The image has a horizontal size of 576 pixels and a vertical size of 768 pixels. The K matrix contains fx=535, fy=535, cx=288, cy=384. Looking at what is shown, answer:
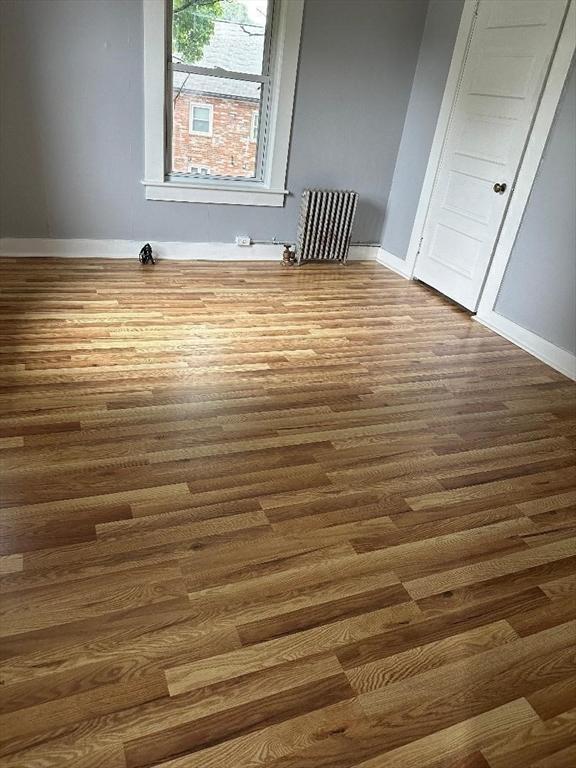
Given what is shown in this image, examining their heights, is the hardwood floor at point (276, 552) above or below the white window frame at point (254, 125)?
below

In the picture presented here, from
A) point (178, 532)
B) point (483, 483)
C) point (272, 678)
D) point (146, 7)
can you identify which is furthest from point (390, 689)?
point (146, 7)

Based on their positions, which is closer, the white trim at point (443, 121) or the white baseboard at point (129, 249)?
the white trim at point (443, 121)

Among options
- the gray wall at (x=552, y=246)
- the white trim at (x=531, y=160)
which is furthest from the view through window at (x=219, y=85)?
the gray wall at (x=552, y=246)

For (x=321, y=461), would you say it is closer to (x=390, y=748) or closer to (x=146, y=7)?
(x=390, y=748)

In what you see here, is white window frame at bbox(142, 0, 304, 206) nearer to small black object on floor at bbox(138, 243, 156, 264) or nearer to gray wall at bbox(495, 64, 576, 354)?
small black object on floor at bbox(138, 243, 156, 264)

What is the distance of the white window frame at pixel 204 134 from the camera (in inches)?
155

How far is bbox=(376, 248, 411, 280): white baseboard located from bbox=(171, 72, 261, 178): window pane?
1542 mm

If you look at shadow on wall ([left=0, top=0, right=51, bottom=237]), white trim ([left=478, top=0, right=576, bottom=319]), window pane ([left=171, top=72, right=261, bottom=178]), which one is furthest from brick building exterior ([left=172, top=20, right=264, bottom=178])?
white trim ([left=478, top=0, right=576, bottom=319])

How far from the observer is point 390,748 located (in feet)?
4.36

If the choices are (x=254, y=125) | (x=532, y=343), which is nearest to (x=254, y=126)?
(x=254, y=125)

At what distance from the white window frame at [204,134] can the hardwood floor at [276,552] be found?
1559 mm

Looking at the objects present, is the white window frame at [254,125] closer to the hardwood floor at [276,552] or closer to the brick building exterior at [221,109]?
the brick building exterior at [221,109]

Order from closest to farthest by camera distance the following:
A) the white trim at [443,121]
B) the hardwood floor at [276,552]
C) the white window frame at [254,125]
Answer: the hardwood floor at [276,552] < the white trim at [443,121] < the white window frame at [254,125]

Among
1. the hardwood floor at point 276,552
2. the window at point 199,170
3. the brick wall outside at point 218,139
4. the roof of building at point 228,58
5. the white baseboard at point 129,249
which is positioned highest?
the roof of building at point 228,58
